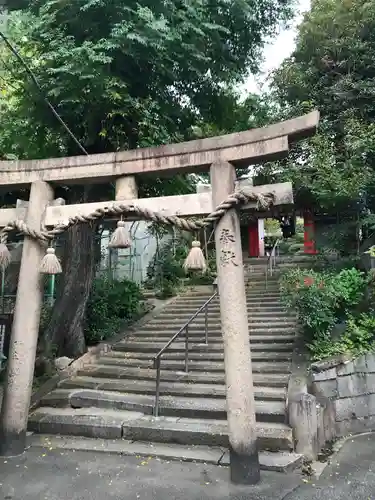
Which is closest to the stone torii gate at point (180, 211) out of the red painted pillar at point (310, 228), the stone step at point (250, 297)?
the stone step at point (250, 297)

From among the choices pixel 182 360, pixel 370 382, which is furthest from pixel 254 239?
pixel 370 382

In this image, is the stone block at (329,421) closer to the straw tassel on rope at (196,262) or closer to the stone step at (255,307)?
the straw tassel on rope at (196,262)

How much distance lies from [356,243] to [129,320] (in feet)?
19.9

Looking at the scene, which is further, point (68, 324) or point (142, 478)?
point (68, 324)

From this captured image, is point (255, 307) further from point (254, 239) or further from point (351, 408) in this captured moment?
point (254, 239)

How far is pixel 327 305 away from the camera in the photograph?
658cm

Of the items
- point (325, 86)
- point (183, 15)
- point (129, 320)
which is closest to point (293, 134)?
point (183, 15)

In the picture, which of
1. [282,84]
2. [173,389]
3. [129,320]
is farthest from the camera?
[282,84]

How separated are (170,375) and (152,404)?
1.04m

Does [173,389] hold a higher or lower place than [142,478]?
higher

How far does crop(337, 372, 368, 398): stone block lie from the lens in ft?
19.3

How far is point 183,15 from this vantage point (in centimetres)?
670

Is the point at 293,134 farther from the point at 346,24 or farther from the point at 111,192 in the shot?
the point at 346,24

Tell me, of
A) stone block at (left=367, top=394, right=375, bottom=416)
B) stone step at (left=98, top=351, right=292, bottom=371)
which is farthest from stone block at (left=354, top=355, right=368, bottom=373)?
stone step at (left=98, top=351, right=292, bottom=371)
